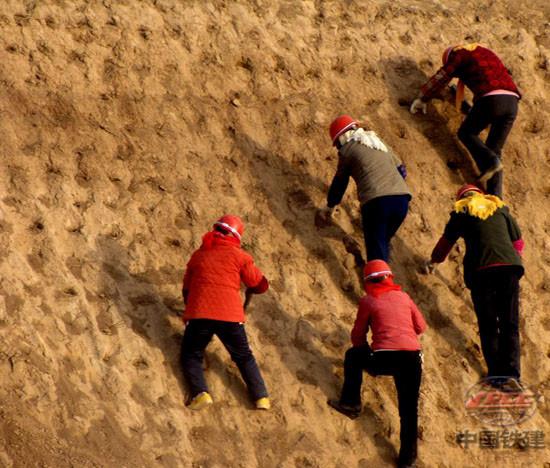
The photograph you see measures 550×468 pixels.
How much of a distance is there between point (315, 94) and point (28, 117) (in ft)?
10.8

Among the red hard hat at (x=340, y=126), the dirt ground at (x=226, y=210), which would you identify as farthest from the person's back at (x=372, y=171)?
the dirt ground at (x=226, y=210)

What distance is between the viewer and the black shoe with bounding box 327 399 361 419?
8781 millimetres

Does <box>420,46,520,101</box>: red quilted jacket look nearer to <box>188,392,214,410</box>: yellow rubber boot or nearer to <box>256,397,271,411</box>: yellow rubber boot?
<box>256,397,271,411</box>: yellow rubber boot

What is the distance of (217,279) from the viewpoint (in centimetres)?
838

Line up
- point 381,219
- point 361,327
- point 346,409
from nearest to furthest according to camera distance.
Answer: point 361,327 → point 346,409 → point 381,219

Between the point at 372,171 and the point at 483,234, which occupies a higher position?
the point at 372,171

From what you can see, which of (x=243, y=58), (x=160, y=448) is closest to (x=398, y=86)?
(x=243, y=58)

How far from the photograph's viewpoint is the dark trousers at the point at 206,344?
8344 mm

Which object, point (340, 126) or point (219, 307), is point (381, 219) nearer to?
point (340, 126)

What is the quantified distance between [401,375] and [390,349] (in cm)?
25

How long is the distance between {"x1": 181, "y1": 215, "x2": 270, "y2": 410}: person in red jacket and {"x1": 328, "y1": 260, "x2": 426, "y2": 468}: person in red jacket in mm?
871

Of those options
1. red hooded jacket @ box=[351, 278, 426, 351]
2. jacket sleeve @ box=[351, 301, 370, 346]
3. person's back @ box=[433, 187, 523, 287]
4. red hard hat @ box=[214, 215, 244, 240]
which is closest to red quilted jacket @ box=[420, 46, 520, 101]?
person's back @ box=[433, 187, 523, 287]

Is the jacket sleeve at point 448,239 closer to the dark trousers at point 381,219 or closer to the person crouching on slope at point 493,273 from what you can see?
the person crouching on slope at point 493,273

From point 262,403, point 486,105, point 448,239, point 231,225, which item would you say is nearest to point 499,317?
point 448,239
